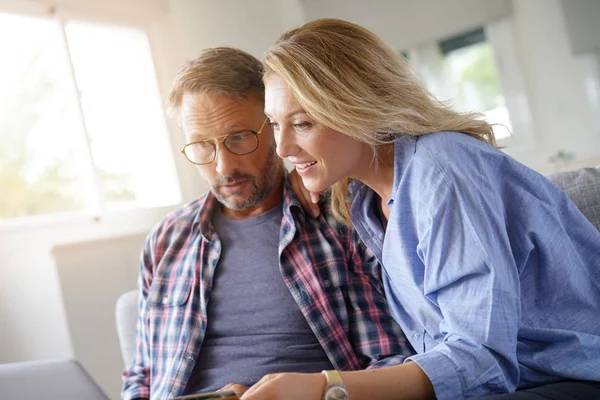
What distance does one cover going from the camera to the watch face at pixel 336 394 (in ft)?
3.25

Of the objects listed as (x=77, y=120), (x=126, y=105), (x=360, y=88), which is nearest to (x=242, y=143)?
(x=360, y=88)

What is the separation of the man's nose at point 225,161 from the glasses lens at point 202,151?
0.06 feet

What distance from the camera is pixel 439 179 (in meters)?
1.08

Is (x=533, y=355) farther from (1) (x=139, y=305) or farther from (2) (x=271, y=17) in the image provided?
(2) (x=271, y=17)

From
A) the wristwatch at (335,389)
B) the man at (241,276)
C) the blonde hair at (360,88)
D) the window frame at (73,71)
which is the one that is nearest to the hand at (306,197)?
the man at (241,276)

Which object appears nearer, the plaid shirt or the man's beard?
the plaid shirt

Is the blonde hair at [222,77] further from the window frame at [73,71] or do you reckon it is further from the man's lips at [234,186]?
the window frame at [73,71]

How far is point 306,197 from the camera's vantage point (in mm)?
1700

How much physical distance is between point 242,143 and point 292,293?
0.39m

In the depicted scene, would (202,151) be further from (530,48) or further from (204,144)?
(530,48)

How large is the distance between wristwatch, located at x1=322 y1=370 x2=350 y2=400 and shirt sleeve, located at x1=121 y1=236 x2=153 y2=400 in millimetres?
871

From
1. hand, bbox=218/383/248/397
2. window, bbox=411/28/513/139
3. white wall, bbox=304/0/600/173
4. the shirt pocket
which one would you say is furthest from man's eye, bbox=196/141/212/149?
window, bbox=411/28/513/139

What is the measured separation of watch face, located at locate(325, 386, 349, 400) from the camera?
990 millimetres

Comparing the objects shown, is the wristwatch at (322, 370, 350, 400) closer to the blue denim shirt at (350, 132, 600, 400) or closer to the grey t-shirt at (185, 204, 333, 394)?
the blue denim shirt at (350, 132, 600, 400)
